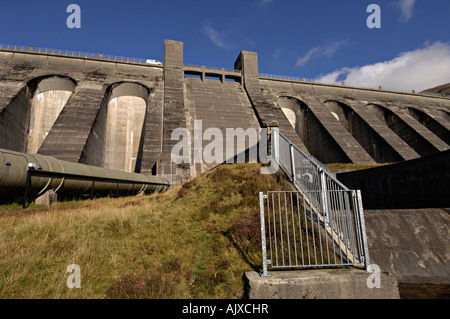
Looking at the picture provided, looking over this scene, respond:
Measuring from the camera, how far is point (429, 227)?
5.98 m

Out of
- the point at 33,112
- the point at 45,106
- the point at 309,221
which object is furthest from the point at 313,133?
the point at 33,112

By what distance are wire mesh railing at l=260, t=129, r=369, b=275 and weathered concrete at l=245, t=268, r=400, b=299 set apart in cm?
29

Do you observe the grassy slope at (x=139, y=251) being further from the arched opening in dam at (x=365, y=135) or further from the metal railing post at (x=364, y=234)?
the arched opening in dam at (x=365, y=135)

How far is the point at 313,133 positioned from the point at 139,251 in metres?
31.7

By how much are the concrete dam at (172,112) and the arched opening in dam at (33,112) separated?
110 millimetres

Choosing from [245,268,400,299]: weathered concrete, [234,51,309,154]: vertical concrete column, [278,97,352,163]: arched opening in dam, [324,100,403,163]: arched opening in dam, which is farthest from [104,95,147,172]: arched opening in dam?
[324,100,403,163]: arched opening in dam

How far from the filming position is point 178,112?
27812 mm

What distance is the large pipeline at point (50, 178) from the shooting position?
8680 mm

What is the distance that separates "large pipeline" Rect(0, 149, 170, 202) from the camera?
8680mm

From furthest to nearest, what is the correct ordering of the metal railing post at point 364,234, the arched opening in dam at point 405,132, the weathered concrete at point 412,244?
the arched opening in dam at point 405,132
the weathered concrete at point 412,244
the metal railing post at point 364,234

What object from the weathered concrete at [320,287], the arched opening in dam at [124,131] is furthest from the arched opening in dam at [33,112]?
the weathered concrete at [320,287]

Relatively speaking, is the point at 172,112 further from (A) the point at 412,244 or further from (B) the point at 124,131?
(A) the point at 412,244

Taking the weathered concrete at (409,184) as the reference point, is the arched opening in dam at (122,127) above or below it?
above
